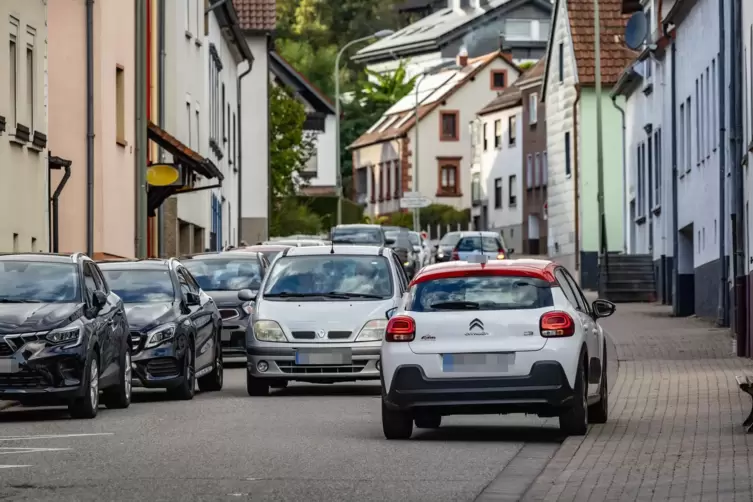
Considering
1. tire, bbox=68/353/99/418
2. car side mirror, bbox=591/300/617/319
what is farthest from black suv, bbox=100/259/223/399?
car side mirror, bbox=591/300/617/319

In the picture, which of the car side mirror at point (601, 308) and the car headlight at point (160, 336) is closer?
the car side mirror at point (601, 308)

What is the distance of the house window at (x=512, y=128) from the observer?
9872 cm

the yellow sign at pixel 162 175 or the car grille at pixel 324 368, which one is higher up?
the yellow sign at pixel 162 175

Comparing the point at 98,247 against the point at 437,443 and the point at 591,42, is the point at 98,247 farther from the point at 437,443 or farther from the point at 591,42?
the point at 591,42

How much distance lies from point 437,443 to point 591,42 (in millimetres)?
52578

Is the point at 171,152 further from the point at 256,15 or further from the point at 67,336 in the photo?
the point at 256,15

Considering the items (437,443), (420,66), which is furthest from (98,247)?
(420,66)

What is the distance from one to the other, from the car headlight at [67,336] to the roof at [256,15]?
53961 mm

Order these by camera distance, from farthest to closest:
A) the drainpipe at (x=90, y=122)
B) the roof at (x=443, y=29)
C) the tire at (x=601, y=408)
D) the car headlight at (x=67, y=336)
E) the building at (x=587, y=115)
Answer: the roof at (x=443, y=29)
the building at (x=587, y=115)
the drainpipe at (x=90, y=122)
the car headlight at (x=67, y=336)
the tire at (x=601, y=408)

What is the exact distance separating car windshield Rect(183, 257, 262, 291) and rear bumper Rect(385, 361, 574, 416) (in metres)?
12.6

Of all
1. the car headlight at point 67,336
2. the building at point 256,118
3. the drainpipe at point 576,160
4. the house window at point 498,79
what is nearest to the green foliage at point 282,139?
the building at point 256,118

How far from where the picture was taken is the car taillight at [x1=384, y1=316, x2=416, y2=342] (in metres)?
15.3

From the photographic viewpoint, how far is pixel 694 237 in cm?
4006

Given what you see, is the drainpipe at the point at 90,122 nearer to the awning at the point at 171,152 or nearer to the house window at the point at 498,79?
the awning at the point at 171,152
